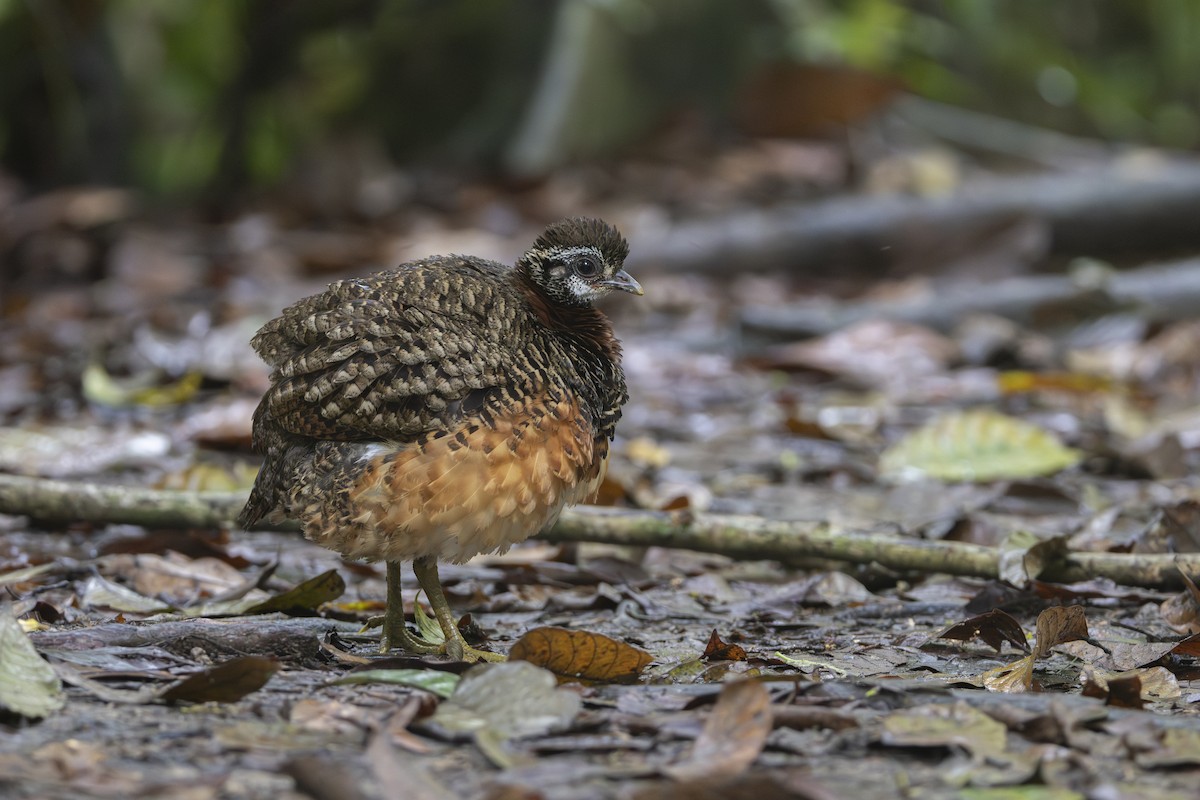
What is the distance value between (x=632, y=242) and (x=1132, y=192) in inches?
142

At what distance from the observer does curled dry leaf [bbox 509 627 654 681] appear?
122 inches

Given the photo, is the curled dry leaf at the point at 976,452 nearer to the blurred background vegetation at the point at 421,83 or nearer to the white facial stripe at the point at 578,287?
the white facial stripe at the point at 578,287

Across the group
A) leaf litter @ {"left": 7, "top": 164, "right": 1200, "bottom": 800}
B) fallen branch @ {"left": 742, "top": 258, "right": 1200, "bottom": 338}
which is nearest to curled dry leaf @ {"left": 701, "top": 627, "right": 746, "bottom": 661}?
leaf litter @ {"left": 7, "top": 164, "right": 1200, "bottom": 800}

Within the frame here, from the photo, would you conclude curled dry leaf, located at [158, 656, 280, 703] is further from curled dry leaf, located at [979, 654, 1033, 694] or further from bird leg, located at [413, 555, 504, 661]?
curled dry leaf, located at [979, 654, 1033, 694]

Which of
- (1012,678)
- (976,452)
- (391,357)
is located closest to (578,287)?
(391,357)

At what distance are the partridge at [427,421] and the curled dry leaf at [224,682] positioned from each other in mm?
667

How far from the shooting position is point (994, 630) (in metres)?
3.62

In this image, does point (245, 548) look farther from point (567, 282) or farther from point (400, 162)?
point (400, 162)

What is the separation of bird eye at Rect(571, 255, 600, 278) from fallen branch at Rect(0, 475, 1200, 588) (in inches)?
33.1

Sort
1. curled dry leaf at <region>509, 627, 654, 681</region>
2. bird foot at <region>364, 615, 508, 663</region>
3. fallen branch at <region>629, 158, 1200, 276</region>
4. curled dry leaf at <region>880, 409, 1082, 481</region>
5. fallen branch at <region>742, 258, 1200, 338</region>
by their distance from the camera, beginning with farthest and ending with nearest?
fallen branch at <region>629, 158, 1200, 276</region>
fallen branch at <region>742, 258, 1200, 338</region>
curled dry leaf at <region>880, 409, 1082, 481</region>
bird foot at <region>364, 615, 508, 663</region>
curled dry leaf at <region>509, 627, 654, 681</region>

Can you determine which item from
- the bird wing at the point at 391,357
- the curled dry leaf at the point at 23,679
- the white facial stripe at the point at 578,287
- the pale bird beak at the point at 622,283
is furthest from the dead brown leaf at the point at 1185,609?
the curled dry leaf at the point at 23,679

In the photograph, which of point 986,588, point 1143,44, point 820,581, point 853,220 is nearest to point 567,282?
point 820,581

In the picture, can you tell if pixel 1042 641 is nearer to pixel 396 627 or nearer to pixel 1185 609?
pixel 1185 609

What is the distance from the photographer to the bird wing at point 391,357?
3.50m
